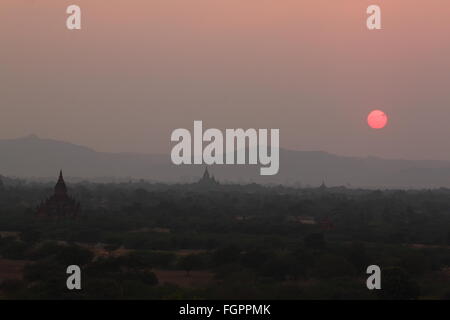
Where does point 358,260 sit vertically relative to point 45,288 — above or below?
above

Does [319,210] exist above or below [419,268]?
above

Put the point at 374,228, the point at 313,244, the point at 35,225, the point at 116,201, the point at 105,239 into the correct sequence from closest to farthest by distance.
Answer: the point at 313,244 → the point at 105,239 → the point at 35,225 → the point at 374,228 → the point at 116,201

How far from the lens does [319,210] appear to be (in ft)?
383

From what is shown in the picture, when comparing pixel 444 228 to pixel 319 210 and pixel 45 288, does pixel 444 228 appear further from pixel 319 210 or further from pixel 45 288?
pixel 45 288

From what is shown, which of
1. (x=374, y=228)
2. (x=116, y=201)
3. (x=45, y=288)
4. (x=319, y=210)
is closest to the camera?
(x=45, y=288)

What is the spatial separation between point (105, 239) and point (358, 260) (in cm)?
2496

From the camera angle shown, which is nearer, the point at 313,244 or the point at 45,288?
the point at 45,288

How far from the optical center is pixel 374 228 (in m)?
79.8
